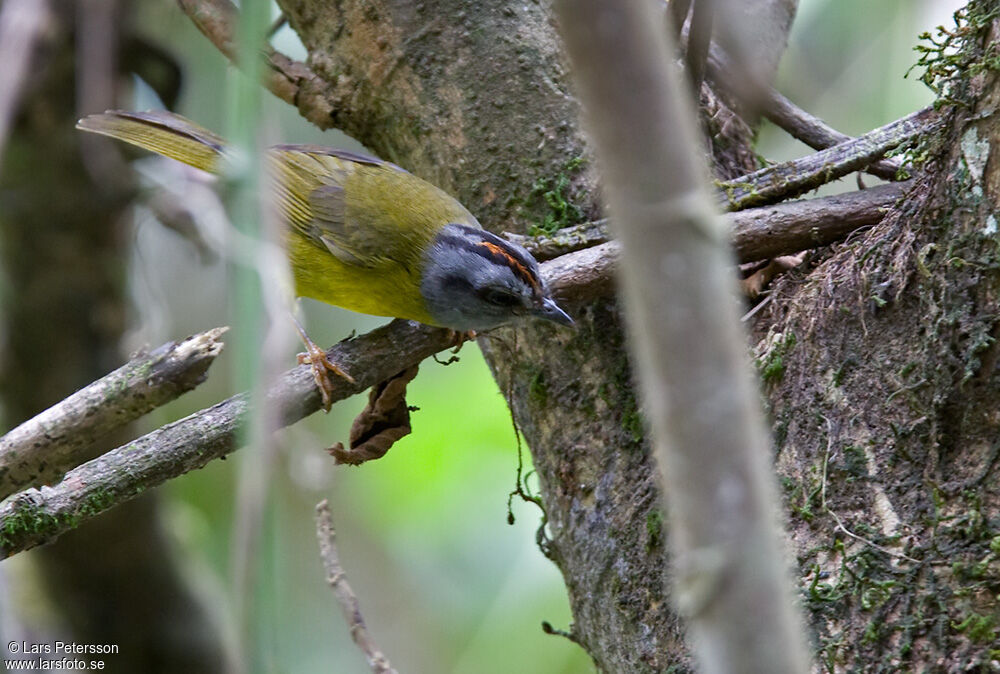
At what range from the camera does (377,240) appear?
352 cm

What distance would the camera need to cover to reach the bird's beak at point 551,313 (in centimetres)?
268

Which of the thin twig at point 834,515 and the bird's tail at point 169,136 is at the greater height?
the bird's tail at point 169,136

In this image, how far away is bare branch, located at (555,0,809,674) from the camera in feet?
2.80

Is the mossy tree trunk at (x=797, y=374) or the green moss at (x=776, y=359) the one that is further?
the green moss at (x=776, y=359)

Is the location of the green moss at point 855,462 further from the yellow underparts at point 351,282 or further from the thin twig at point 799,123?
the yellow underparts at point 351,282

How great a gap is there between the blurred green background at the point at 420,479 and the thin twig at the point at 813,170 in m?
1.10

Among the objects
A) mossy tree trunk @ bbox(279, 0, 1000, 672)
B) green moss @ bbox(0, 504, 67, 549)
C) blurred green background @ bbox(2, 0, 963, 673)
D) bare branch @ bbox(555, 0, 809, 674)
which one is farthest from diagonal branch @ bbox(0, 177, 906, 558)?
bare branch @ bbox(555, 0, 809, 674)

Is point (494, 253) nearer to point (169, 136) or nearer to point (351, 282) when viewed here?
point (351, 282)

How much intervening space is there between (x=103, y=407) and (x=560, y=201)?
4.78 ft

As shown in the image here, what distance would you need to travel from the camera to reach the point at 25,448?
2268 millimetres

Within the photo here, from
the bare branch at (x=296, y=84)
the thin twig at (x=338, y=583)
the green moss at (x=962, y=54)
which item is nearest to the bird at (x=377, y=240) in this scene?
the bare branch at (x=296, y=84)

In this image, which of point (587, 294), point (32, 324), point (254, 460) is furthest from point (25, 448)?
point (32, 324)

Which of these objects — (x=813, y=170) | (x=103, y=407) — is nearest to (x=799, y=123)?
(x=813, y=170)

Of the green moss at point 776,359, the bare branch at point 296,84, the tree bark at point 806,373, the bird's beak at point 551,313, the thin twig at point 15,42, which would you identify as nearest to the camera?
the tree bark at point 806,373
